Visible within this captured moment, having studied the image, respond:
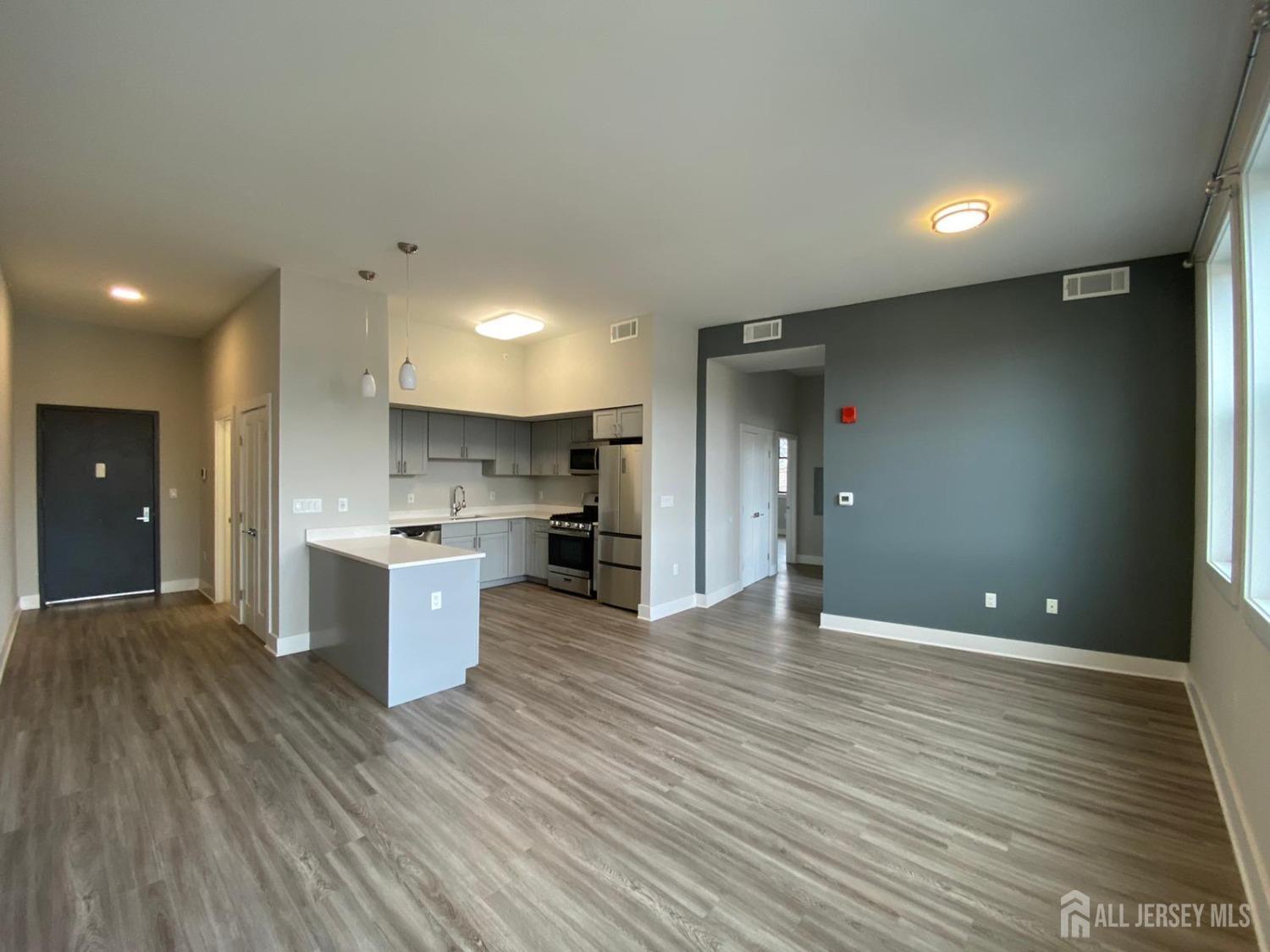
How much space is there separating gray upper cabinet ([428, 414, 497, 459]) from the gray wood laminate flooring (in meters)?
3.09

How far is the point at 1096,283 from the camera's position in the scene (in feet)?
12.7

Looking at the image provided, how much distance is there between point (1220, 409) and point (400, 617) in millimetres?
5075

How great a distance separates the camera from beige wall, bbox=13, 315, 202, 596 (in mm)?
5344

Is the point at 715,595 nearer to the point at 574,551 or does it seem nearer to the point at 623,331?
the point at 574,551

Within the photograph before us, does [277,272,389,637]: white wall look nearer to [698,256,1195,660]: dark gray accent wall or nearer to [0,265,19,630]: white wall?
Result: [0,265,19,630]: white wall

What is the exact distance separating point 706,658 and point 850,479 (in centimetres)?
215

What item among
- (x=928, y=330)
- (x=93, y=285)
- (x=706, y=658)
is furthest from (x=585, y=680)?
(x=93, y=285)

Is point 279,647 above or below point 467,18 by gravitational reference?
below

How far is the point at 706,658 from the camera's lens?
164 inches

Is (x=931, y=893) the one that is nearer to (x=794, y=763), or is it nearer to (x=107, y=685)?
(x=794, y=763)

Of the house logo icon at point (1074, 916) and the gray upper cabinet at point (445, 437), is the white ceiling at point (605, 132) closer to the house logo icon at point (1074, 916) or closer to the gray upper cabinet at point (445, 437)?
the gray upper cabinet at point (445, 437)

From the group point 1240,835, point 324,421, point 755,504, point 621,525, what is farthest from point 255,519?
point 1240,835

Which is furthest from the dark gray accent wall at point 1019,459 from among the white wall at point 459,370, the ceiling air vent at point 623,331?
the white wall at point 459,370

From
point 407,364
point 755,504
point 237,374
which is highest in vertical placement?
point 237,374
